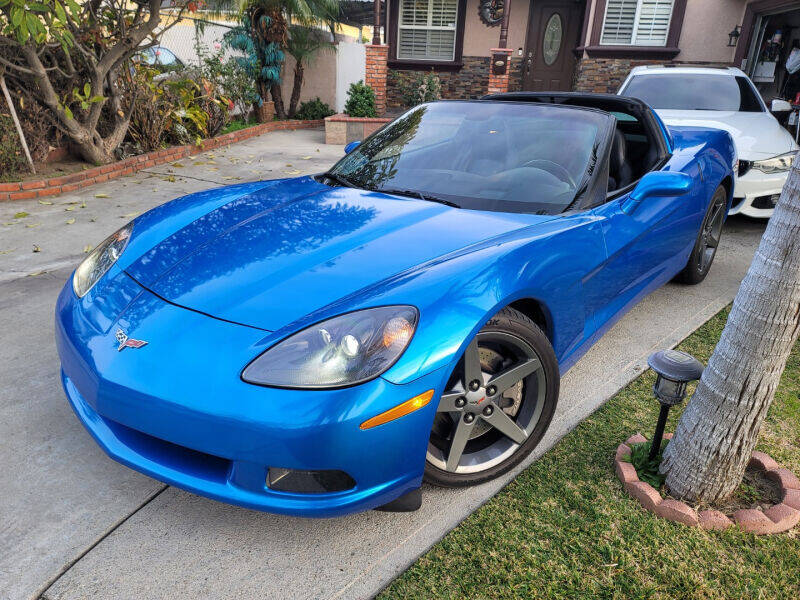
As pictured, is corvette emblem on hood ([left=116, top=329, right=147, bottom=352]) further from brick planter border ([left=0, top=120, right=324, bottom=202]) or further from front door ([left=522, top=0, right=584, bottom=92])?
front door ([left=522, top=0, right=584, bottom=92])

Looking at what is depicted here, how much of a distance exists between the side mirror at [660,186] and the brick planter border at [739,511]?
1.28 meters

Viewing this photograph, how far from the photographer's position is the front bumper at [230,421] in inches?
66.1

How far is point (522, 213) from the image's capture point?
8.56 feet

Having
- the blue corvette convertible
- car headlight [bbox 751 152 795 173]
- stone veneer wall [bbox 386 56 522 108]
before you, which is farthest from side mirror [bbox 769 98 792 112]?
stone veneer wall [bbox 386 56 522 108]

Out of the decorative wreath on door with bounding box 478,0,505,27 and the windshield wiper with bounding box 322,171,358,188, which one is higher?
the decorative wreath on door with bounding box 478,0,505,27

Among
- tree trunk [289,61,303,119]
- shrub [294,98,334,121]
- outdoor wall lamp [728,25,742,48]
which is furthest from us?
shrub [294,98,334,121]

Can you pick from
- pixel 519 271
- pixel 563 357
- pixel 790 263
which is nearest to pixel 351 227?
pixel 519 271

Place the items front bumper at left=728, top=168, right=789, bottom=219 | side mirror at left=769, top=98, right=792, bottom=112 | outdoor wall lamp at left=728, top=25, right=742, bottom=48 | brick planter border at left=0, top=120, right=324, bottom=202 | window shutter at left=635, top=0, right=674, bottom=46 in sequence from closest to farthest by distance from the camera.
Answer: front bumper at left=728, top=168, right=789, bottom=219
brick planter border at left=0, top=120, right=324, bottom=202
side mirror at left=769, top=98, right=792, bottom=112
outdoor wall lamp at left=728, top=25, right=742, bottom=48
window shutter at left=635, top=0, right=674, bottom=46

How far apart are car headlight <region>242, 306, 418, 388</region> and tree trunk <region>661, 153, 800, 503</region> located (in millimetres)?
1086

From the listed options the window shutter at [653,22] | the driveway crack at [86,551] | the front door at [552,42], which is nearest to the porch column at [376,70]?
the front door at [552,42]

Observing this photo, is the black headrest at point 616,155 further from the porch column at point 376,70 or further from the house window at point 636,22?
the house window at point 636,22

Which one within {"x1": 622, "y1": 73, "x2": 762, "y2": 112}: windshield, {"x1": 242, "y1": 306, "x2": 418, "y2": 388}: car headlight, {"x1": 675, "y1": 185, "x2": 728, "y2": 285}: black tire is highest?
{"x1": 622, "y1": 73, "x2": 762, "y2": 112}: windshield

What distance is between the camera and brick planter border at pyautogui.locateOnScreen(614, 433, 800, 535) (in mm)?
2088

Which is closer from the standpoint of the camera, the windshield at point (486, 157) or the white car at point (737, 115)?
the windshield at point (486, 157)
